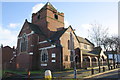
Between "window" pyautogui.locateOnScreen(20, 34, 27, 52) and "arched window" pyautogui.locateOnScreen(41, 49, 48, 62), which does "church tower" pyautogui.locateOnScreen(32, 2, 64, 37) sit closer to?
"window" pyautogui.locateOnScreen(20, 34, 27, 52)

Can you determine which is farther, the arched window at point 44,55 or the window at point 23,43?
the window at point 23,43

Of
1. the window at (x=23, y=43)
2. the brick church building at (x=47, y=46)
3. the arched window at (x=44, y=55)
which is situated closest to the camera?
the brick church building at (x=47, y=46)

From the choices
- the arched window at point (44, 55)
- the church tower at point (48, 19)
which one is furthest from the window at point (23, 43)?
the arched window at point (44, 55)

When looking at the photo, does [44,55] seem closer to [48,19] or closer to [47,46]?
[47,46]

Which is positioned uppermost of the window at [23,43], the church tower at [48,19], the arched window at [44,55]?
the church tower at [48,19]

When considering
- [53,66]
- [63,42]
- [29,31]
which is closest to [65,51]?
[63,42]

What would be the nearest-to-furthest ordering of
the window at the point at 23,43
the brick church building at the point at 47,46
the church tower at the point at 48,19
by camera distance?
the brick church building at the point at 47,46
the window at the point at 23,43
the church tower at the point at 48,19

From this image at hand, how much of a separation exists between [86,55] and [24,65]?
62.1 feet

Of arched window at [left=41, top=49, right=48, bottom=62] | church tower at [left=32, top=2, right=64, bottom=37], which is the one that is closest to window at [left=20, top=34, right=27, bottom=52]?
church tower at [left=32, top=2, right=64, bottom=37]

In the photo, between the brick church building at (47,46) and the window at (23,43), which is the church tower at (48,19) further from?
the window at (23,43)

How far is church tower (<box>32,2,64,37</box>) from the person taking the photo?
3694 cm

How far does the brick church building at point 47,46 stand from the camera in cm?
2938

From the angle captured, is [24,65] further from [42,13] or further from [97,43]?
[97,43]

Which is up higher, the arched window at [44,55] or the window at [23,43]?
the window at [23,43]
